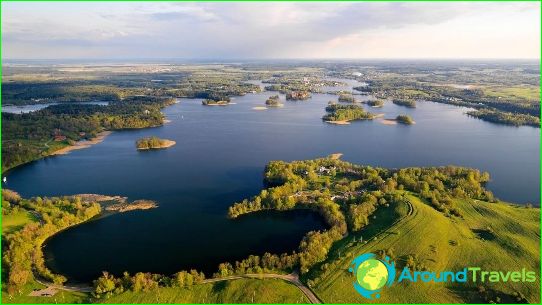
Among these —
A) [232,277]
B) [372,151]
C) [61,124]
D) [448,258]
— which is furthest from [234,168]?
[61,124]

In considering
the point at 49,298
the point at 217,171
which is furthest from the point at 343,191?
the point at 49,298

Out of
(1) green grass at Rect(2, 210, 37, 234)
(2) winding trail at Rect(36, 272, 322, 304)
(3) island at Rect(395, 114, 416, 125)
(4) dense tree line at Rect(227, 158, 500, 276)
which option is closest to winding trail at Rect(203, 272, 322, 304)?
(2) winding trail at Rect(36, 272, 322, 304)

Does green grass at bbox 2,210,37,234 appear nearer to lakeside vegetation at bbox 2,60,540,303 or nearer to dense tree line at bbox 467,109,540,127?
lakeside vegetation at bbox 2,60,540,303

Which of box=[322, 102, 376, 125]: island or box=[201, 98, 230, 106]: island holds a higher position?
box=[201, 98, 230, 106]: island

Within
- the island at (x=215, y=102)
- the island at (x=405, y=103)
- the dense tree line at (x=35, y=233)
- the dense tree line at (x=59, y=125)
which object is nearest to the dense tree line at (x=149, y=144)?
the dense tree line at (x=59, y=125)

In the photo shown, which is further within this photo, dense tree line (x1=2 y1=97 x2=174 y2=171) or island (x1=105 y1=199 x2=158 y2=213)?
dense tree line (x1=2 y1=97 x2=174 y2=171)

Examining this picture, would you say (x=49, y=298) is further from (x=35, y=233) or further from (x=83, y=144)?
(x=83, y=144)
